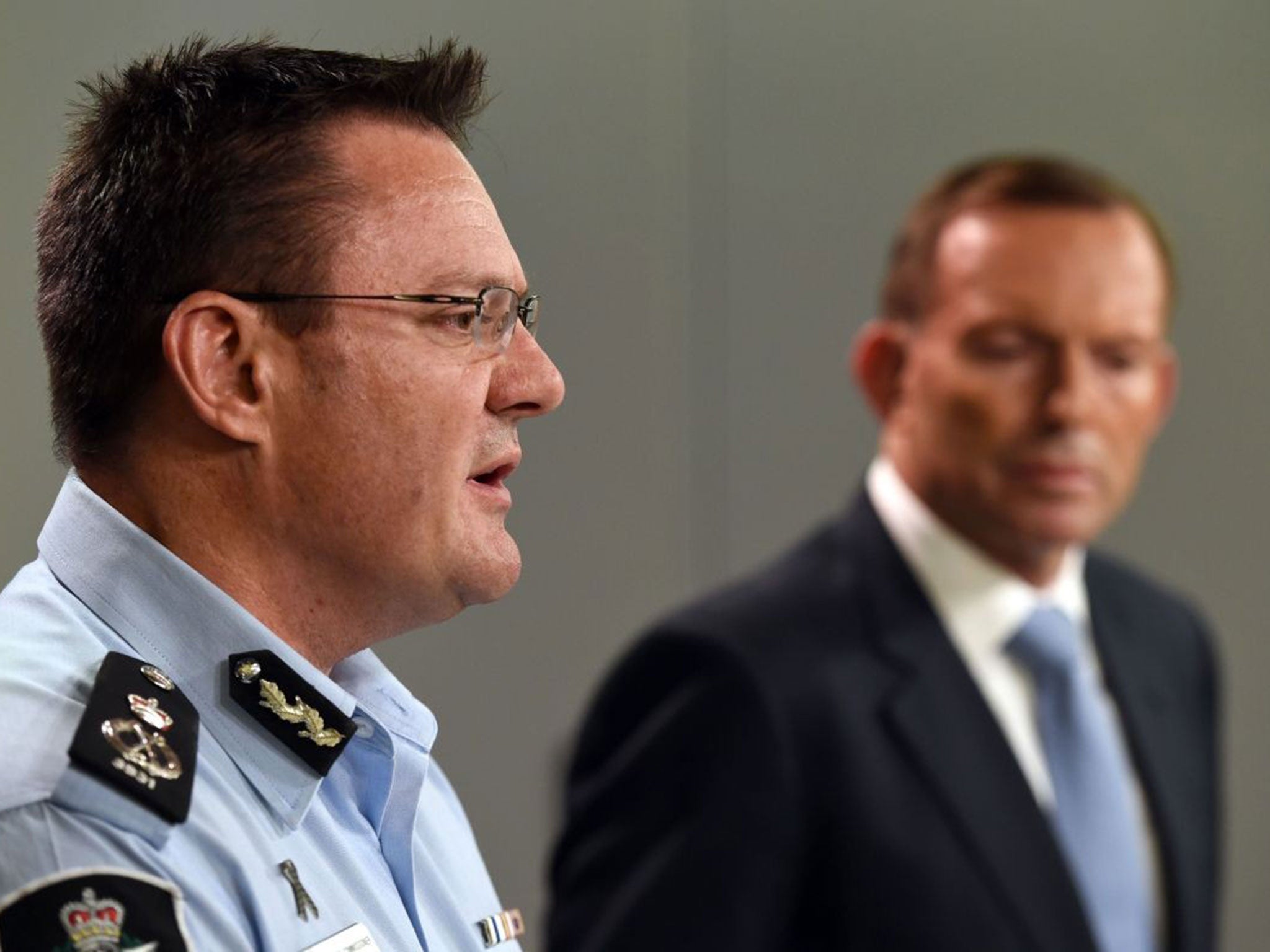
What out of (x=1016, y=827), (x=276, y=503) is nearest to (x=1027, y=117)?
(x=1016, y=827)

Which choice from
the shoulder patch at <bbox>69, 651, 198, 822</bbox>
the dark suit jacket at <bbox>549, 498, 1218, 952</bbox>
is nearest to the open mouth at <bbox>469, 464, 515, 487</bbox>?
the shoulder patch at <bbox>69, 651, 198, 822</bbox>

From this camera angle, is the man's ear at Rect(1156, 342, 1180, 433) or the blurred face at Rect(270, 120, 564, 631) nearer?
the man's ear at Rect(1156, 342, 1180, 433)

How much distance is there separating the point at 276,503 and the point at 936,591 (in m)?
0.73

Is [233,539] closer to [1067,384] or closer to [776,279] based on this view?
[776,279]

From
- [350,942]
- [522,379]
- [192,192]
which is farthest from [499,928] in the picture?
[192,192]

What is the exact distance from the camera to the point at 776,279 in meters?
0.58

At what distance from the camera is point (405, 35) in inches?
54.0

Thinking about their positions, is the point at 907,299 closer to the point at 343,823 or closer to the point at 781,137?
the point at 781,137

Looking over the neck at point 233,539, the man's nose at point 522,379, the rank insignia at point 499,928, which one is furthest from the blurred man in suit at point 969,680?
the rank insignia at point 499,928

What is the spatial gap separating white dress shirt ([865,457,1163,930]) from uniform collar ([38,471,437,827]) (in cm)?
71

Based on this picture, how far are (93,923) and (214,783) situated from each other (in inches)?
5.8

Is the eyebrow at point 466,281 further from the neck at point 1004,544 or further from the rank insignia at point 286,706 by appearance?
the neck at point 1004,544

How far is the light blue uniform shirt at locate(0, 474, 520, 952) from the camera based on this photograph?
3.28ft

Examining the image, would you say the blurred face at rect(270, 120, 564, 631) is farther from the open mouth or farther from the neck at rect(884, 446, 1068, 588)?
the neck at rect(884, 446, 1068, 588)
